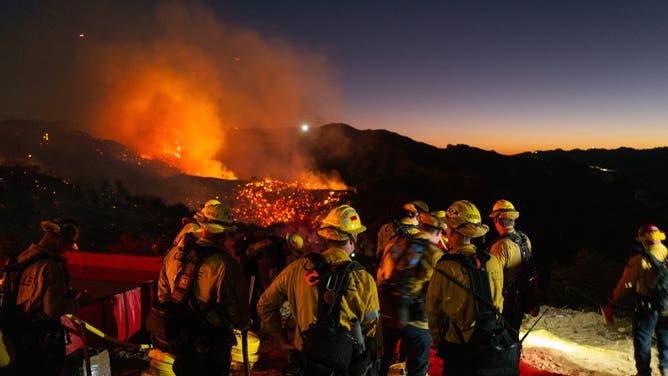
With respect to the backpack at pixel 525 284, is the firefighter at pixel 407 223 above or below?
above

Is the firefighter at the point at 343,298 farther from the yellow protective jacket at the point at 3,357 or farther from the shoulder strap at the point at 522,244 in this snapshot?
the shoulder strap at the point at 522,244

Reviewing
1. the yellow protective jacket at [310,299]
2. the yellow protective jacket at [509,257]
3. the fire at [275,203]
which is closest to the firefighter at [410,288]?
the yellow protective jacket at [509,257]

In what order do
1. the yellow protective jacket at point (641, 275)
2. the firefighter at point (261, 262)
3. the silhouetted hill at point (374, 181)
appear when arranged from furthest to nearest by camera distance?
1. the silhouetted hill at point (374, 181)
2. the firefighter at point (261, 262)
3. the yellow protective jacket at point (641, 275)

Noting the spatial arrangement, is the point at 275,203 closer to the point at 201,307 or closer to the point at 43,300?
the point at 43,300

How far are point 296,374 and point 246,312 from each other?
85 centimetres

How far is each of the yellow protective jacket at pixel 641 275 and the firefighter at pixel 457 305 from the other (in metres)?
2.63

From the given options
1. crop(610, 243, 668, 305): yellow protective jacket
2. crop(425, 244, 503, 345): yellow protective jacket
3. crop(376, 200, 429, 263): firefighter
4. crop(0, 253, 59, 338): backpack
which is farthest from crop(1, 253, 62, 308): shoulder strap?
crop(610, 243, 668, 305): yellow protective jacket

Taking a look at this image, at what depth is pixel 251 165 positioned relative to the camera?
29375 mm

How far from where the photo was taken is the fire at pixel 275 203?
18.4 metres

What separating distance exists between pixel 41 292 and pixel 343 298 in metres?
2.66

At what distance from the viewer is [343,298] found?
2.45 m

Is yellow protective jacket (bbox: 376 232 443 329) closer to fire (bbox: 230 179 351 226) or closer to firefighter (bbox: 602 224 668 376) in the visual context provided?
firefighter (bbox: 602 224 668 376)

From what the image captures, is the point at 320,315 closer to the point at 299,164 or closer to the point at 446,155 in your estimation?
the point at 299,164

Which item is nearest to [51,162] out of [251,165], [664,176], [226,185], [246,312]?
[251,165]
